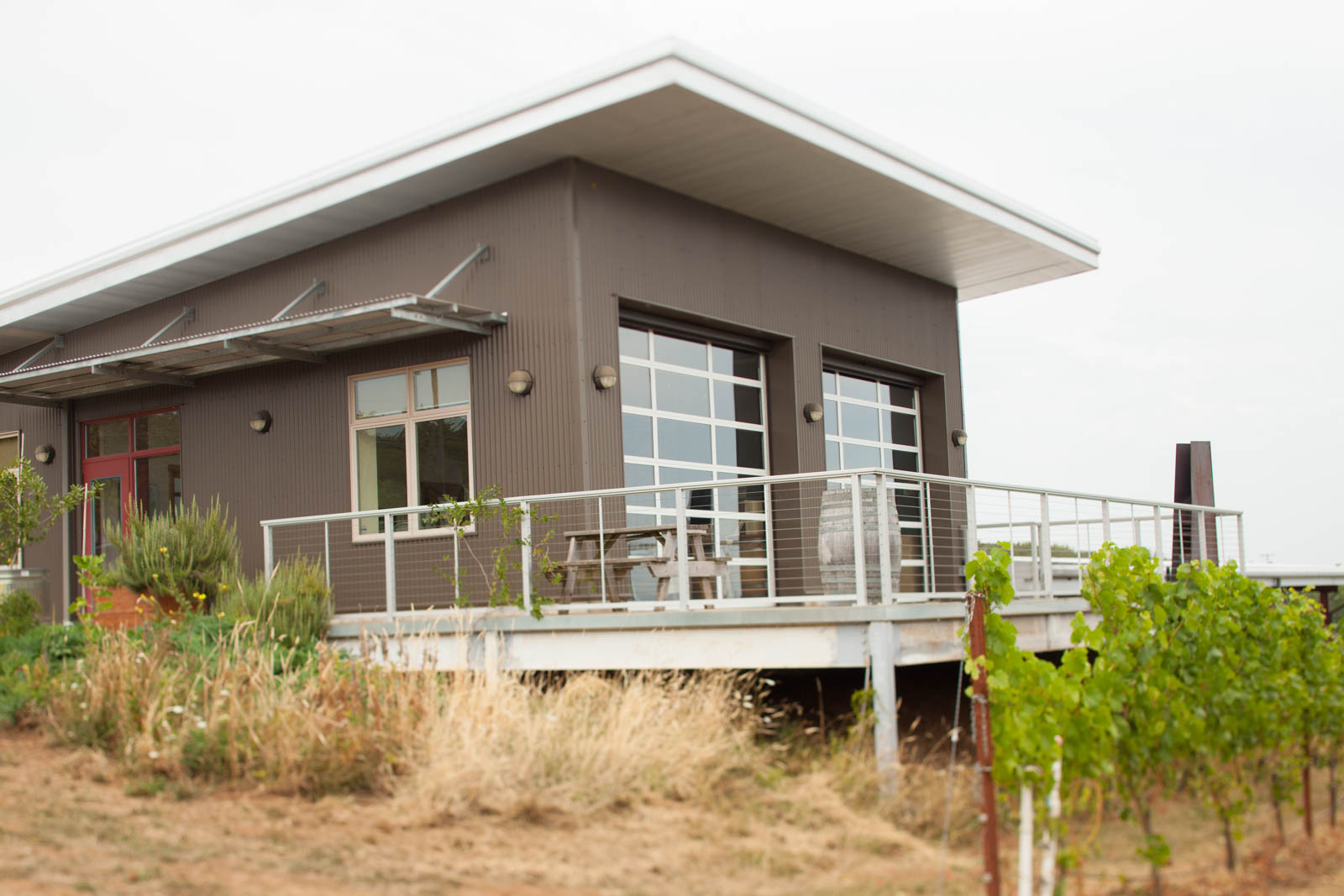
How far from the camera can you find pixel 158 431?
1480 centimetres

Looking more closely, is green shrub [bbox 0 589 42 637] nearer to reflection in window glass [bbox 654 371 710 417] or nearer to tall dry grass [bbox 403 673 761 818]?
tall dry grass [bbox 403 673 761 818]

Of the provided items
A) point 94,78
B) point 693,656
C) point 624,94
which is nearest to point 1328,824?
point 693,656

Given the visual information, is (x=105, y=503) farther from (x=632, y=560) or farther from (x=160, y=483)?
(x=632, y=560)

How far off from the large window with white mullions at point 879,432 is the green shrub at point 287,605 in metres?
6.20

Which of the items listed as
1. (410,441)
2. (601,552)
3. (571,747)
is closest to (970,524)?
(601,552)

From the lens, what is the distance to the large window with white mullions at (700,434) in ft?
39.9

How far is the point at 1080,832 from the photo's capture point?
22.3 ft

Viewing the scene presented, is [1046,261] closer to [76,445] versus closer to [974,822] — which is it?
[974,822]

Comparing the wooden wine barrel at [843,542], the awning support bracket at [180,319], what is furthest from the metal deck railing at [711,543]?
the awning support bracket at [180,319]

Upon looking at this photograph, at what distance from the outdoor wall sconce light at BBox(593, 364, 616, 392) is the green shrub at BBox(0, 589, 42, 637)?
5.30 m

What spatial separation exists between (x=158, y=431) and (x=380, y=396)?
352 cm

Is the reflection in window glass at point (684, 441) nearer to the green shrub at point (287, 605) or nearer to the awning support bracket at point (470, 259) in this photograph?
the awning support bracket at point (470, 259)

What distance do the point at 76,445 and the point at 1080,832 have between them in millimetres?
13153

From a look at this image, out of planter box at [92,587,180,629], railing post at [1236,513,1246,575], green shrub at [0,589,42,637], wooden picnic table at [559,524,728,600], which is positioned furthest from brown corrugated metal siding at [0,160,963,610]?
railing post at [1236,513,1246,575]
